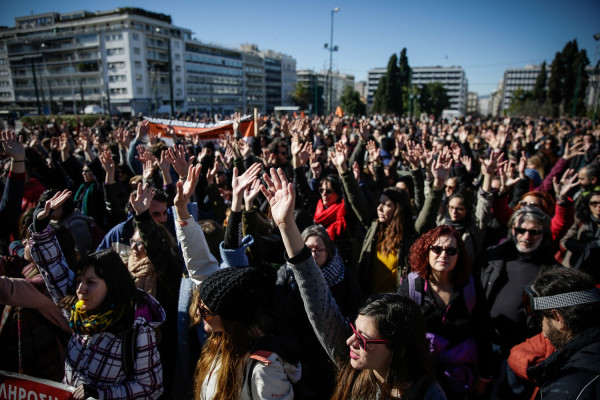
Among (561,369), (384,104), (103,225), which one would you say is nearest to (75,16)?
(384,104)

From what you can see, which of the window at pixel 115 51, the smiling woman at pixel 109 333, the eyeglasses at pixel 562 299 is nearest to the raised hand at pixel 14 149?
the smiling woman at pixel 109 333

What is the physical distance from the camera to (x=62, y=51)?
7012cm

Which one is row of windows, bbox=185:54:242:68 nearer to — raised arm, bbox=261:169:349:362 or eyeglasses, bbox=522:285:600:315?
raised arm, bbox=261:169:349:362

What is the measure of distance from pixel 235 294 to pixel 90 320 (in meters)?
0.95

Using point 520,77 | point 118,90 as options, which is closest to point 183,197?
point 118,90

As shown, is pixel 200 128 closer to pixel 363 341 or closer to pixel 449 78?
pixel 363 341

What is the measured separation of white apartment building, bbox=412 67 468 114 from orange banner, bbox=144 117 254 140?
6162 inches

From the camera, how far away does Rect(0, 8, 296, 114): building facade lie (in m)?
66.2

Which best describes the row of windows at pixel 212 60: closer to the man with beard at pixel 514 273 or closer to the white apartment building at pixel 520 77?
the man with beard at pixel 514 273

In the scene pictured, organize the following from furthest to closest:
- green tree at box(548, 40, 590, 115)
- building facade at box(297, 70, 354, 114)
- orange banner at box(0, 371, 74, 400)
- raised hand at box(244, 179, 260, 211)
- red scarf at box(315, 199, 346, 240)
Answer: building facade at box(297, 70, 354, 114), green tree at box(548, 40, 590, 115), red scarf at box(315, 199, 346, 240), raised hand at box(244, 179, 260, 211), orange banner at box(0, 371, 74, 400)

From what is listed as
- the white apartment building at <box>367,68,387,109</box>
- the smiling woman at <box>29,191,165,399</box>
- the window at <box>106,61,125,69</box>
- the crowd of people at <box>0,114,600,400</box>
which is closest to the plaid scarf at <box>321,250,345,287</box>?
the crowd of people at <box>0,114,600,400</box>

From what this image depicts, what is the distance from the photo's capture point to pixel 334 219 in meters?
4.26

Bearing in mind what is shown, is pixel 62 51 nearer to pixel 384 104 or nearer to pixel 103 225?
pixel 384 104

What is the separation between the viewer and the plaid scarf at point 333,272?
263 centimetres
